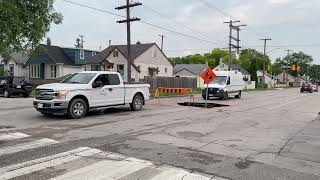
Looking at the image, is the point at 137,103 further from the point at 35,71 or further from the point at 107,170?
the point at 35,71

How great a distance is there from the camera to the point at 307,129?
14586 millimetres

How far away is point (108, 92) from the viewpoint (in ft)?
56.0

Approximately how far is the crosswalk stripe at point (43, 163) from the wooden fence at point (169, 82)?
36476 millimetres

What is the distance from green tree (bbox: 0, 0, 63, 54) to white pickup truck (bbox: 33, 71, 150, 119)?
1086 centimetres

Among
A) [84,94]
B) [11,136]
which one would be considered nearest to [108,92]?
[84,94]

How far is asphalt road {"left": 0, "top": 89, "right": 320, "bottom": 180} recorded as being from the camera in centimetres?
736

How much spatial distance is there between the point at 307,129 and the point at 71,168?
32.1 ft

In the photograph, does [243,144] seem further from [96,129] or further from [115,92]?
[115,92]

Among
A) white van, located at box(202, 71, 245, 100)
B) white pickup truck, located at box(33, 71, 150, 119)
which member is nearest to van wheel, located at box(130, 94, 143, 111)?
white pickup truck, located at box(33, 71, 150, 119)

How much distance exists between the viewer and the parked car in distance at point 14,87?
99.5ft

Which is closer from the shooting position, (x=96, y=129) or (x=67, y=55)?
(x=96, y=129)

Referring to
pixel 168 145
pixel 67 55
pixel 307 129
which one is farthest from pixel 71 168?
pixel 67 55

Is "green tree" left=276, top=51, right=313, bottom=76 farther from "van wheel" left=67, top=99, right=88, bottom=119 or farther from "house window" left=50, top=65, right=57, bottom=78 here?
"van wheel" left=67, top=99, right=88, bottom=119

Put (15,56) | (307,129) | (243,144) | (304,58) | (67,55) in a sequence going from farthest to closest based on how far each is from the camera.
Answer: (304,58), (15,56), (67,55), (307,129), (243,144)
